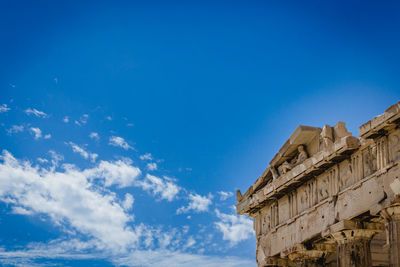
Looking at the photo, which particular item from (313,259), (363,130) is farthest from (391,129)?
(313,259)

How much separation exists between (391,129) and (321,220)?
4.42m

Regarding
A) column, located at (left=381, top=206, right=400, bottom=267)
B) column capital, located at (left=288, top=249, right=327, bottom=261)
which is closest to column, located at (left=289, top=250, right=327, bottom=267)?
column capital, located at (left=288, top=249, right=327, bottom=261)

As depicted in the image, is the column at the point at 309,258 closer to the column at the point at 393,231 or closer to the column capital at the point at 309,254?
the column capital at the point at 309,254

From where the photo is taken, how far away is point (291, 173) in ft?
70.7

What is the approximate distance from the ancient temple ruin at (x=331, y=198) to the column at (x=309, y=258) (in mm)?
34

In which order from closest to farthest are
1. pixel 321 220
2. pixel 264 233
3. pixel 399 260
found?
pixel 399 260
pixel 321 220
pixel 264 233

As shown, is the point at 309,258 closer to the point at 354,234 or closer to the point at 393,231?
the point at 354,234

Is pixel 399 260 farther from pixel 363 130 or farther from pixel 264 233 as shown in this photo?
pixel 264 233

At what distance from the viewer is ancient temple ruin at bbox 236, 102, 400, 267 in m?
16.8

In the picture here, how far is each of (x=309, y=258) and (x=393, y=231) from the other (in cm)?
535

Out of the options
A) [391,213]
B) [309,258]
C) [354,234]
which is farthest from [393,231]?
[309,258]

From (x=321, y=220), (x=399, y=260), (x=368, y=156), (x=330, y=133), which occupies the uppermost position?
(x=330, y=133)

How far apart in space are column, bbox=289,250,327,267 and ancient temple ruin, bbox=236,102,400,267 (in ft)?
0.11

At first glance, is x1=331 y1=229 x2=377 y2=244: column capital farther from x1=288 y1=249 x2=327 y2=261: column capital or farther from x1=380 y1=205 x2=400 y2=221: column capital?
Answer: x1=288 y1=249 x2=327 y2=261: column capital
